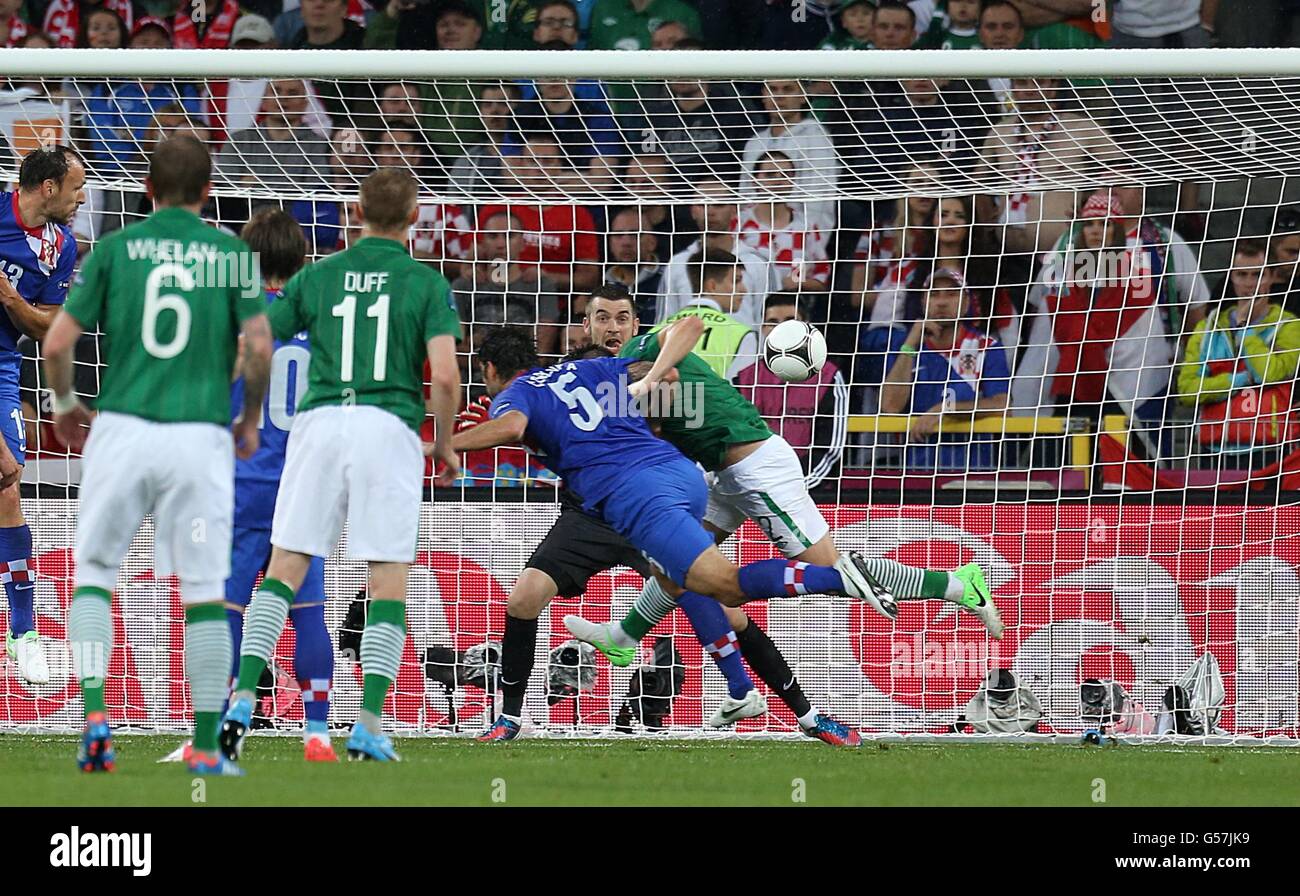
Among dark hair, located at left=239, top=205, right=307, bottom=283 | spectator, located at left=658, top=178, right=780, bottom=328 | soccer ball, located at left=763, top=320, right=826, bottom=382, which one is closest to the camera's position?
dark hair, located at left=239, top=205, right=307, bottom=283

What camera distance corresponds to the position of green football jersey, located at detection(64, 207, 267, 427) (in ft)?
16.4

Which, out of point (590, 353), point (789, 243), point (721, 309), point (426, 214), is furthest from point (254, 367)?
point (789, 243)

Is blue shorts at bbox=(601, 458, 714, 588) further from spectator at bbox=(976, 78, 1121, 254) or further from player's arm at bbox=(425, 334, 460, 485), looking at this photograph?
spectator at bbox=(976, 78, 1121, 254)

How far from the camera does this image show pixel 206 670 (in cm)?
516

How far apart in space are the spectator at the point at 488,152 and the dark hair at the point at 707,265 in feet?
3.90

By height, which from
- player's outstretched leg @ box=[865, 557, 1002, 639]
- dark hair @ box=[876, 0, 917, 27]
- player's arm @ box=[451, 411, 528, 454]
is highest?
dark hair @ box=[876, 0, 917, 27]

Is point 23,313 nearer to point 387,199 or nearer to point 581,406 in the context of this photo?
point 581,406

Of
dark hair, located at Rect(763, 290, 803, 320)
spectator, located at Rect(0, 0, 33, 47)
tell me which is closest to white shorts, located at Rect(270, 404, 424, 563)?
dark hair, located at Rect(763, 290, 803, 320)

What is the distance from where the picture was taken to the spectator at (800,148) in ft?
31.3

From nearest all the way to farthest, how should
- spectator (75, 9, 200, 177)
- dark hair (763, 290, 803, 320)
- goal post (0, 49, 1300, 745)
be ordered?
goal post (0, 49, 1300, 745), spectator (75, 9, 200, 177), dark hair (763, 290, 803, 320)

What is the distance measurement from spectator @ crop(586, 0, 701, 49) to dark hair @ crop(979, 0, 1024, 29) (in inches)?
73.8

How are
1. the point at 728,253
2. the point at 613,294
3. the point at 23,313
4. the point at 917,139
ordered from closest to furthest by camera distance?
the point at 23,313 < the point at 613,294 < the point at 917,139 < the point at 728,253

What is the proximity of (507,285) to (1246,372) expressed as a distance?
12.6ft

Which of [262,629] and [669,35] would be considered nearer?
[262,629]
